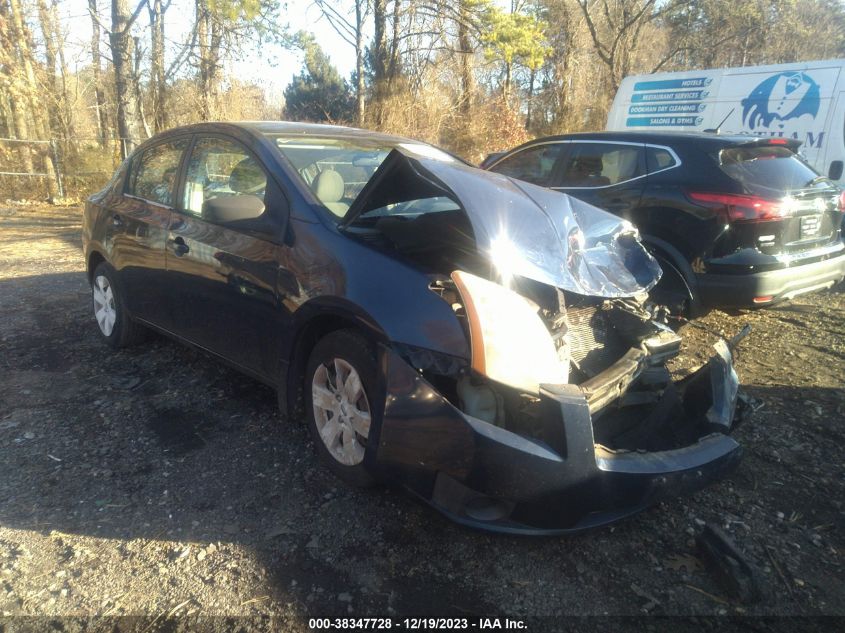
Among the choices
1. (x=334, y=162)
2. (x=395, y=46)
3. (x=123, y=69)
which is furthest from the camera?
(x=395, y=46)

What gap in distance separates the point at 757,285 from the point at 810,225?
86 centimetres

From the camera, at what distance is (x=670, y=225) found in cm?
525

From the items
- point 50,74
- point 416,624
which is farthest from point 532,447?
point 50,74

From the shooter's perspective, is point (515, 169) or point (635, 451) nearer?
point (635, 451)

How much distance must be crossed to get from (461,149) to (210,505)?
59.4 feet

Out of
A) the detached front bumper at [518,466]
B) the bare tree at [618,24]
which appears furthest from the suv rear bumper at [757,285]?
the bare tree at [618,24]

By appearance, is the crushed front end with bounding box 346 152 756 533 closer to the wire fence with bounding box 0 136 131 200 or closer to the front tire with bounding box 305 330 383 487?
the front tire with bounding box 305 330 383 487

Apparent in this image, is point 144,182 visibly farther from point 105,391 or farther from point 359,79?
point 359,79

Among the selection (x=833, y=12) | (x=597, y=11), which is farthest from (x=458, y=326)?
(x=833, y=12)

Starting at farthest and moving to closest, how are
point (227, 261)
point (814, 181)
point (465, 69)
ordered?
point (465, 69)
point (814, 181)
point (227, 261)

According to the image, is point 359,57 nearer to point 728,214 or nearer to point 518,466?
point 728,214

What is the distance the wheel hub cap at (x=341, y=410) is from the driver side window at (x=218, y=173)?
1218mm

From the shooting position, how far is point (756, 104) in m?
9.76

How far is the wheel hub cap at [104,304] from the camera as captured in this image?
194 inches
